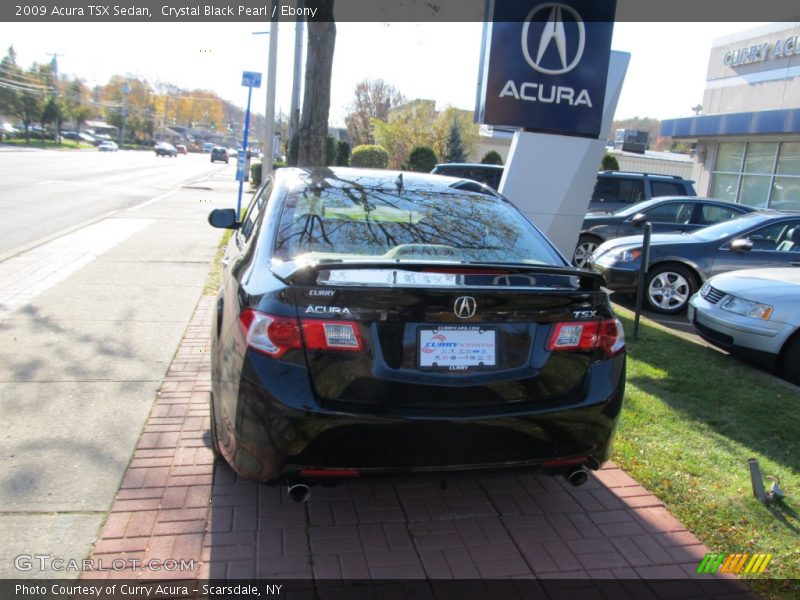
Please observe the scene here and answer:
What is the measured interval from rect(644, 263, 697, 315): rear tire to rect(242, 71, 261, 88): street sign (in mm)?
9046

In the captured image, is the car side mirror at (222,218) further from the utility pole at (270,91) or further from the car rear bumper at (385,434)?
the utility pole at (270,91)

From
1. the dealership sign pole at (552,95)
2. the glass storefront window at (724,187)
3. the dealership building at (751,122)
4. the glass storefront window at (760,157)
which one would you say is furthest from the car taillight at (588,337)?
the glass storefront window at (724,187)

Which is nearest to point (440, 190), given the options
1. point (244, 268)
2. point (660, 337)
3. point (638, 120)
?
point (244, 268)

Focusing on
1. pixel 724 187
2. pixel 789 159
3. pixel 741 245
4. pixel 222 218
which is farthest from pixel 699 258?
pixel 724 187

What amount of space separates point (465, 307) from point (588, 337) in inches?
26.0

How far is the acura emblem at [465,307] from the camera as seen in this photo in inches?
114

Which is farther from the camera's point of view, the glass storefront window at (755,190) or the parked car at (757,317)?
the glass storefront window at (755,190)

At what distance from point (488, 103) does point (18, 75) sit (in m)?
94.0

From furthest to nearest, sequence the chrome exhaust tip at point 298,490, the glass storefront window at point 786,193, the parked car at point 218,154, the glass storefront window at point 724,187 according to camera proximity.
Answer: the parked car at point 218,154 → the glass storefront window at point 724,187 → the glass storefront window at point 786,193 → the chrome exhaust tip at point 298,490

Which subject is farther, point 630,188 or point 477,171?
point 477,171

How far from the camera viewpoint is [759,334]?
6086 millimetres

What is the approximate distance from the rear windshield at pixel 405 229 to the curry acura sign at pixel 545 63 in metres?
3.07

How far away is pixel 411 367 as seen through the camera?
288 centimetres

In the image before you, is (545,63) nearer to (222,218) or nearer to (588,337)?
(222,218)
